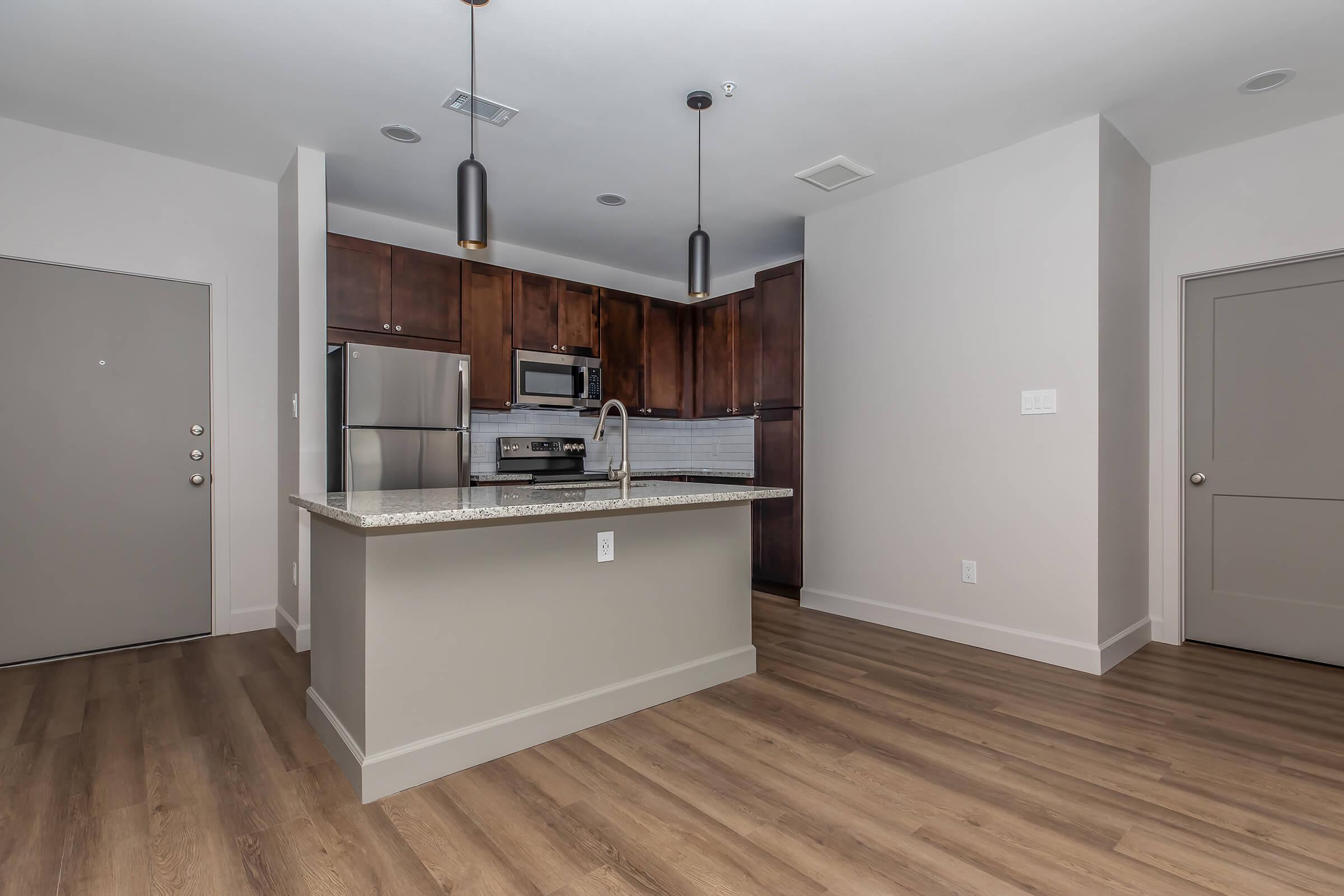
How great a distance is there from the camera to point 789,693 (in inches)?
115

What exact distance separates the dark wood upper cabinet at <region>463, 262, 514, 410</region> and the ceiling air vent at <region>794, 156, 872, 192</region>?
6.90 feet

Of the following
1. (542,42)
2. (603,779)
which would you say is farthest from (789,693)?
(542,42)

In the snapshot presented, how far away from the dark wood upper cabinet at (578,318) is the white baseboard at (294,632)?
97.3 inches

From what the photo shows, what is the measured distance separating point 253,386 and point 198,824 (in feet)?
8.91

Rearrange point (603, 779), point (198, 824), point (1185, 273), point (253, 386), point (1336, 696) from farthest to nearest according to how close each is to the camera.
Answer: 1. point (253, 386)
2. point (1185, 273)
3. point (1336, 696)
4. point (603, 779)
5. point (198, 824)

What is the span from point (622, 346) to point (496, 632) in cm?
338

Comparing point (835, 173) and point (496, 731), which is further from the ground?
point (835, 173)

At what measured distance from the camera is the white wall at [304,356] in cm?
357

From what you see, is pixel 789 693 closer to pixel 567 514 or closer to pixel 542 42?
pixel 567 514

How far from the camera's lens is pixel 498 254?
16.9 feet

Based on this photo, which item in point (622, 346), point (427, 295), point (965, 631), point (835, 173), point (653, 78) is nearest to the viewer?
point (653, 78)

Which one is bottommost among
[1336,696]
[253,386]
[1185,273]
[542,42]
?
[1336,696]

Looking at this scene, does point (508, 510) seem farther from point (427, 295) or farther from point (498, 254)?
point (498, 254)

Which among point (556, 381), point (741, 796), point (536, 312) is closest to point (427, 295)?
point (536, 312)
